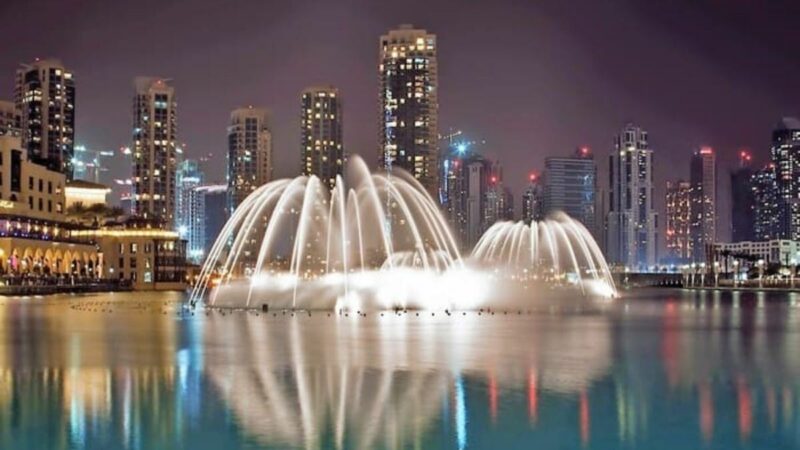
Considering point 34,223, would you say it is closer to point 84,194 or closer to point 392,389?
point 84,194

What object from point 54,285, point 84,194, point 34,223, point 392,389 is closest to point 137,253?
point 84,194

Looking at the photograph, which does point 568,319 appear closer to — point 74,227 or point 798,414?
point 798,414

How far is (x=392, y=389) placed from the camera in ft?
91.3

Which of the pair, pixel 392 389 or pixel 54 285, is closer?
pixel 392 389

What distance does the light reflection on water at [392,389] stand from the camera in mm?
21391

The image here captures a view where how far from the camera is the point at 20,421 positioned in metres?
22.6

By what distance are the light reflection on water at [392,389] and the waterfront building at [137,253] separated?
430 ft

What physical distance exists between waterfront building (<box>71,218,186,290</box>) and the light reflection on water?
131 meters

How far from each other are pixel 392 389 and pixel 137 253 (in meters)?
161

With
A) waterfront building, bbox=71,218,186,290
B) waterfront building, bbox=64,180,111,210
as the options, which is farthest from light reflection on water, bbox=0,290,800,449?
waterfront building, bbox=64,180,111,210

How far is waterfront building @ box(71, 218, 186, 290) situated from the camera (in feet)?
585

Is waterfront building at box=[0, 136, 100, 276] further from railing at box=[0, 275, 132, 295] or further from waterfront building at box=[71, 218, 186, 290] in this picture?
waterfront building at box=[71, 218, 186, 290]

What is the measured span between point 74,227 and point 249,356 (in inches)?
5544

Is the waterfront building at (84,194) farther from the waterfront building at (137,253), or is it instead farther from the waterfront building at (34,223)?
the waterfront building at (34,223)
